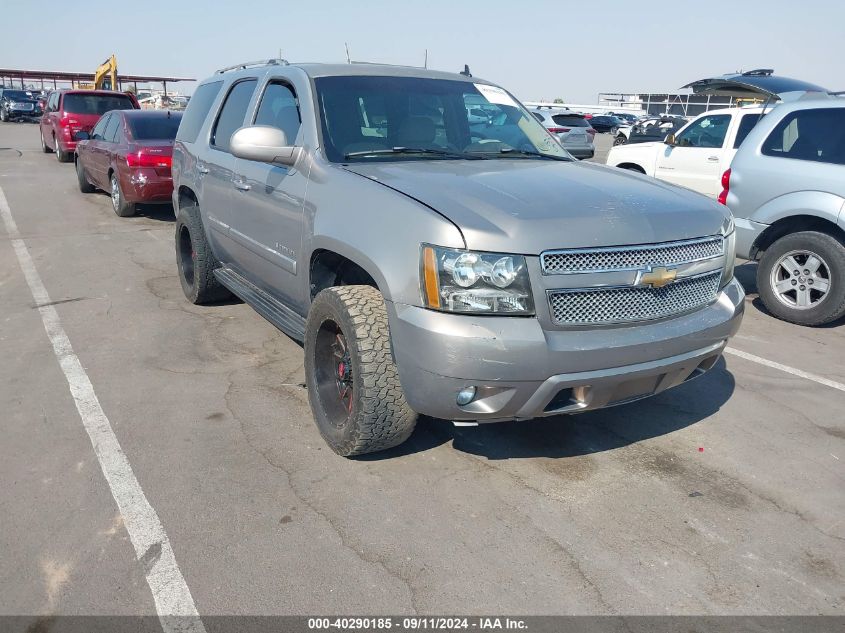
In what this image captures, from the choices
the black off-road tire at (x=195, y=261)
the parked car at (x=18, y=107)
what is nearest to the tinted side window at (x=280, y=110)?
the black off-road tire at (x=195, y=261)

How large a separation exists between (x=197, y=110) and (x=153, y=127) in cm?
511

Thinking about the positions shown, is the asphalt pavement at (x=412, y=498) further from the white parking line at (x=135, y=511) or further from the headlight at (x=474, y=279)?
the headlight at (x=474, y=279)

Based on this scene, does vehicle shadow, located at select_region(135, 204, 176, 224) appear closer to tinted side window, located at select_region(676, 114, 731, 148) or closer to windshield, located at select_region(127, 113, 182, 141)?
windshield, located at select_region(127, 113, 182, 141)

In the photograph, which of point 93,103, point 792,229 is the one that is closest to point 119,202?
point 93,103

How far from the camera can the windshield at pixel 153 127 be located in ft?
34.2

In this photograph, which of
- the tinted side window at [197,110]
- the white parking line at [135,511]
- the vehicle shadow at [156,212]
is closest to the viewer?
the white parking line at [135,511]

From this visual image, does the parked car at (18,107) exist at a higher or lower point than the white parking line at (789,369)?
higher

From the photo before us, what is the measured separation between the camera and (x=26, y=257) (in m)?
7.91

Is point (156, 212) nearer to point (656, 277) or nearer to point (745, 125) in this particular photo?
point (745, 125)

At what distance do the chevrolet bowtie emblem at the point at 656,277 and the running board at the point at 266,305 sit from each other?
1.81 meters

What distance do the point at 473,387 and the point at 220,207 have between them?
9.67ft

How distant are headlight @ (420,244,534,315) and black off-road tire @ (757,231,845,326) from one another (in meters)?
→ 4.32

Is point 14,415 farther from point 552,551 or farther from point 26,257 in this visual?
point 26,257

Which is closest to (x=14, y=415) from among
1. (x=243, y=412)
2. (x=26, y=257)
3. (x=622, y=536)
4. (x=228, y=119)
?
(x=243, y=412)
